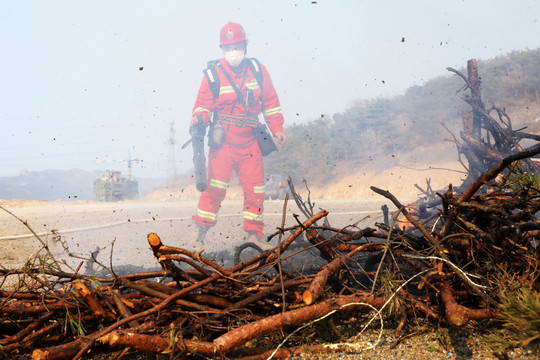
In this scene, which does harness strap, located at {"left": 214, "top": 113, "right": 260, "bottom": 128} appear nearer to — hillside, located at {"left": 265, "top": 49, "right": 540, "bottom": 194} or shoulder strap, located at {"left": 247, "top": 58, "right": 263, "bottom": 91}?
shoulder strap, located at {"left": 247, "top": 58, "right": 263, "bottom": 91}

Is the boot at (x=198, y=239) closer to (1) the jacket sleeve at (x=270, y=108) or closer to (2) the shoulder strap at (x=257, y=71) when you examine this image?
(1) the jacket sleeve at (x=270, y=108)

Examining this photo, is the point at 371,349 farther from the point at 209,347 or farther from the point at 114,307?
the point at 114,307

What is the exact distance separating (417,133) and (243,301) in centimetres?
2301

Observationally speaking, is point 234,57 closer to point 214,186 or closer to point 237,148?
point 237,148

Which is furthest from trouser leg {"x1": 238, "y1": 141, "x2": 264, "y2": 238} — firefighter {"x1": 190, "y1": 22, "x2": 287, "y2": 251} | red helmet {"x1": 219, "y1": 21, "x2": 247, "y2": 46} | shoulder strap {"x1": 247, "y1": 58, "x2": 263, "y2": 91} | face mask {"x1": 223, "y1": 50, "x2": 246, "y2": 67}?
red helmet {"x1": 219, "y1": 21, "x2": 247, "y2": 46}

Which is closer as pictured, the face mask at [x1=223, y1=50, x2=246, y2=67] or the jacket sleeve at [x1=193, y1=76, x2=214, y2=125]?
the jacket sleeve at [x1=193, y1=76, x2=214, y2=125]

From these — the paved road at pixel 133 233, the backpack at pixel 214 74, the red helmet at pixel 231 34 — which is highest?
the red helmet at pixel 231 34

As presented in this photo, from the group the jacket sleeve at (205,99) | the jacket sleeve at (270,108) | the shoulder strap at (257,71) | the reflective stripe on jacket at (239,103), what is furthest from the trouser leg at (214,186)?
the shoulder strap at (257,71)

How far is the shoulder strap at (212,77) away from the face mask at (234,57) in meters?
0.43

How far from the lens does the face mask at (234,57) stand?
6.90m

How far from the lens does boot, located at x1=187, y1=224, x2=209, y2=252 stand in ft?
20.8

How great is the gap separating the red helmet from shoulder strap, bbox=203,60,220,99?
2.25 ft

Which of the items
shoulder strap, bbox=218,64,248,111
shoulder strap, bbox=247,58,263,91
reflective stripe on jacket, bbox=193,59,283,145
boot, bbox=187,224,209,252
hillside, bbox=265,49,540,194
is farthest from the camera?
hillside, bbox=265,49,540,194

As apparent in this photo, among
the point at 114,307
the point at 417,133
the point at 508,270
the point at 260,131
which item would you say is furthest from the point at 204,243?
the point at 417,133
